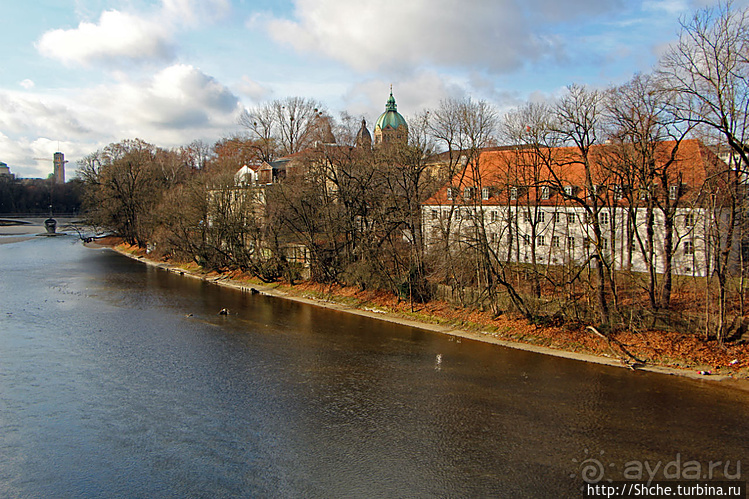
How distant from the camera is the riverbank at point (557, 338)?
16.3 m

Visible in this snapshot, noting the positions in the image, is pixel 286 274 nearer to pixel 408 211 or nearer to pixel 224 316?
pixel 224 316

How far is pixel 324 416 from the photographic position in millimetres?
13461

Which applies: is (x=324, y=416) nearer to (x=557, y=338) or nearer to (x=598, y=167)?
(x=557, y=338)

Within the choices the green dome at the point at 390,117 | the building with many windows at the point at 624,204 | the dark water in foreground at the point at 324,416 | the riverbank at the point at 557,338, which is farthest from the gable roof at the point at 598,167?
the green dome at the point at 390,117

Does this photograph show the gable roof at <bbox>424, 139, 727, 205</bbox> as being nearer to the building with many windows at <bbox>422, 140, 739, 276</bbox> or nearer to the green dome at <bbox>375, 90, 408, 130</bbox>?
the building with many windows at <bbox>422, 140, 739, 276</bbox>

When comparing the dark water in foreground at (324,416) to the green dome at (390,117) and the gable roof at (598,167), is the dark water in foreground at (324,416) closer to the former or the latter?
the gable roof at (598,167)

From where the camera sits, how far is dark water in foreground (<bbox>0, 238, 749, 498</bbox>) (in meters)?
10.4

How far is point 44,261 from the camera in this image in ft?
153

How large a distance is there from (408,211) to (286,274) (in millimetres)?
10417

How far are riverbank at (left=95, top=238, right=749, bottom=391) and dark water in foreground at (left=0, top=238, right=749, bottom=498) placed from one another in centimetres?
84

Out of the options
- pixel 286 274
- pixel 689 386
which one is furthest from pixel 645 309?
pixel 286 274

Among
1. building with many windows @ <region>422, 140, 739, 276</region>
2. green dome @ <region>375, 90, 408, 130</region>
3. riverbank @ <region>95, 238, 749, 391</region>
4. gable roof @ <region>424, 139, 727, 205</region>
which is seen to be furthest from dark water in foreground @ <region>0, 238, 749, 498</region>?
green dome @ <region>375, 90, 408, 130</region>

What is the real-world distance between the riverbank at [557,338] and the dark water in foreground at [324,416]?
84 centimetres

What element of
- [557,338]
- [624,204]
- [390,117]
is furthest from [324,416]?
[390,117]
